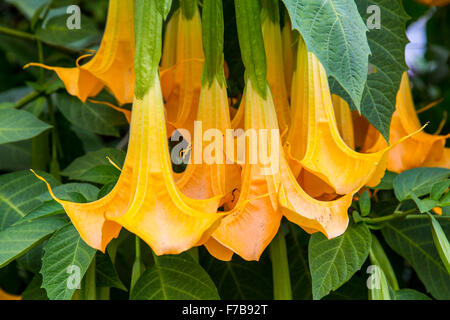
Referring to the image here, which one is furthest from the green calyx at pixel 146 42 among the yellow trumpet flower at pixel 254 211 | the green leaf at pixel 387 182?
the green leaf at pixel 387 182

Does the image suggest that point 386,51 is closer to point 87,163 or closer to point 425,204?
point 425,204

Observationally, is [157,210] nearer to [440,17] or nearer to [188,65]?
[188,65]

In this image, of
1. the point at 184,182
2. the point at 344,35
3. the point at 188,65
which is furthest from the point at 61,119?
the point at 344,35

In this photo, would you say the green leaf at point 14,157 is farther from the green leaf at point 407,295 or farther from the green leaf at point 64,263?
the green leaf at point 407,295

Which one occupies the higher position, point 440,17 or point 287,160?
Answer: point 440,17

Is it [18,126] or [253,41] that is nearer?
[253,41]

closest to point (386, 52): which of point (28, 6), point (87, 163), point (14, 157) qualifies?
point (87, 163)

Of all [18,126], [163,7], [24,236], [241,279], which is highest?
[163,7]
